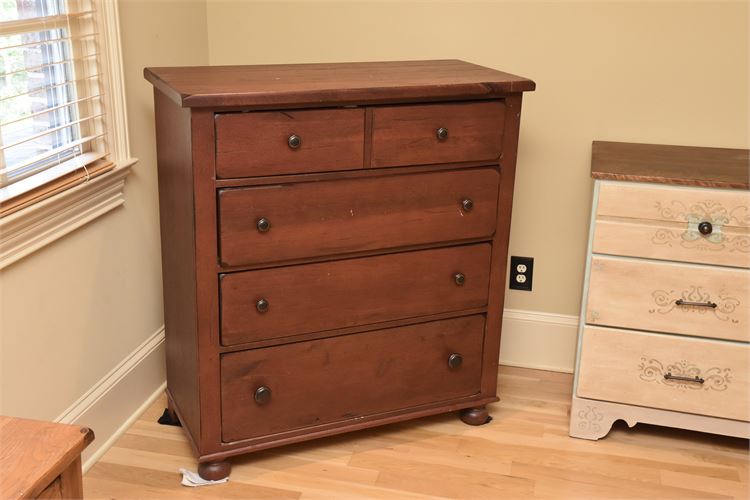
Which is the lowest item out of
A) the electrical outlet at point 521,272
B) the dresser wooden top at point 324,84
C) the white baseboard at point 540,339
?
the white baseboard at point 540,339

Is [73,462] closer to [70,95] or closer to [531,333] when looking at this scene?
[70,95]

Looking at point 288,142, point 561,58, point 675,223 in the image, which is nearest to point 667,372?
point 675,223

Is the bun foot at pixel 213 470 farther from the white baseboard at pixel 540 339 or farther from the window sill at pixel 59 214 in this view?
the white baseboard at pixel 540 339

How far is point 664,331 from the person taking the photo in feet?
7.36

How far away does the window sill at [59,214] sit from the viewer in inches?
70.5

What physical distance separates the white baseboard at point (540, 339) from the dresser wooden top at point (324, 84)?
2.85ft

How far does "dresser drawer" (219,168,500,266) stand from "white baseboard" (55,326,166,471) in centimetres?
56

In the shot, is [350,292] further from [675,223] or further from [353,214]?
[675,223]

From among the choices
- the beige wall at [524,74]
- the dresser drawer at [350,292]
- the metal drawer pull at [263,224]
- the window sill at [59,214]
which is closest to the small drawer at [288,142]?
the metal drawer pull at [263,224]

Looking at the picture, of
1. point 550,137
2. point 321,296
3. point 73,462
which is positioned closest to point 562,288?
point 550,137

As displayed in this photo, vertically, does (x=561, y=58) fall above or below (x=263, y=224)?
above

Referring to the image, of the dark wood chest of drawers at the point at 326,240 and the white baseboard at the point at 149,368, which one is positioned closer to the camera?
the dark wood chest of drawers at the point at 326,240

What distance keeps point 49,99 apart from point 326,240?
708mm

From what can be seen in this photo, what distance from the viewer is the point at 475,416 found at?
2.42 m
